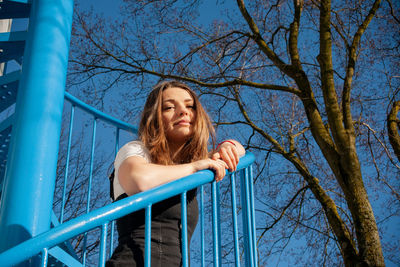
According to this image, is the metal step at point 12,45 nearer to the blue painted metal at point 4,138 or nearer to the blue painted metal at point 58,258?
the blue painted metal at point 4,138

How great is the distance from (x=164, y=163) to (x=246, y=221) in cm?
53

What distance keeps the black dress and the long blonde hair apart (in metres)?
0.22

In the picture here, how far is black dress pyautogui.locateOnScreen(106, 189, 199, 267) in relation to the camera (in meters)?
1.28

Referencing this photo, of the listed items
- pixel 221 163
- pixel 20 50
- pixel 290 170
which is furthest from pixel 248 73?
pixel 221 163

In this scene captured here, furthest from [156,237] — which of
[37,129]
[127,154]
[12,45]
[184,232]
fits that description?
[12,45]

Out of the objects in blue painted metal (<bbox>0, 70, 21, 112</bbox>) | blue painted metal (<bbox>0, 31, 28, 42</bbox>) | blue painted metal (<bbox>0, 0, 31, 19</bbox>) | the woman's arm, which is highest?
blue painted metal (<bbox>0, 0, 31, 19</bbox>)

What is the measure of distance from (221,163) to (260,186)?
4.90 metres

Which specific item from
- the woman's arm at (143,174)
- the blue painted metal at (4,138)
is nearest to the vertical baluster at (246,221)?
the woman's arm at (143,174)

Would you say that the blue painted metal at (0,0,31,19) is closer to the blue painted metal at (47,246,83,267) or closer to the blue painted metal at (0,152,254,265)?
the blue painted metal at (47,246,83,267)

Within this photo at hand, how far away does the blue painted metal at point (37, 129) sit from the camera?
5.34 feet

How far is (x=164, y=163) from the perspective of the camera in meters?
1.56

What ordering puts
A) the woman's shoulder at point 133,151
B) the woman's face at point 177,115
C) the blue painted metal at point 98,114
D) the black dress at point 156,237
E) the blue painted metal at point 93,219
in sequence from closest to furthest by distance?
the blue painted metal at point 93,219 < the black dress at point 156,237 < the woman's shoulder at point 133,151 < the woman's face at point 177,115 < the blue painted metal at point 98,114

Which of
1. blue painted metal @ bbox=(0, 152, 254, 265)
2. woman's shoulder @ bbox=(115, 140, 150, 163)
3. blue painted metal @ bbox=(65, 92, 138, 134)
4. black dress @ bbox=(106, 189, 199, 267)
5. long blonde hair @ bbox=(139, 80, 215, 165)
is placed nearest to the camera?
blue painted metal @ bbox=(0, 152, 254, 265)

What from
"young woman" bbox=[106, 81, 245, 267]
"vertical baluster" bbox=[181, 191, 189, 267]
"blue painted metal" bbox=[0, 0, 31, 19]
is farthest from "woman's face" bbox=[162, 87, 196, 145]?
"blue painted metal" bbox=[0, 0, 31, 19]
